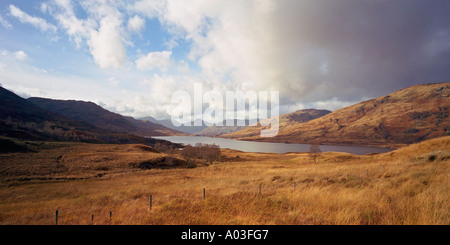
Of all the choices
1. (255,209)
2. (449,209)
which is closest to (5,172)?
(255,209)

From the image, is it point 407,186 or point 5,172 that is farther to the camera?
point 5,172

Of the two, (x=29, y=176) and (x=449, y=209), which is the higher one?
(x=449, y=209)

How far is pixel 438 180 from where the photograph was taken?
8289 mm

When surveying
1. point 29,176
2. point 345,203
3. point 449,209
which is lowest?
point 29,176

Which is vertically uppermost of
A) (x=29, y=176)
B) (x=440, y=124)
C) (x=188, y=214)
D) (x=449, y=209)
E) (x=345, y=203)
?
(x=440, y=124)
